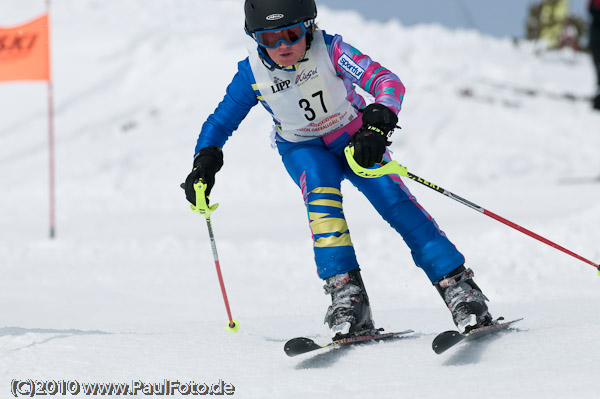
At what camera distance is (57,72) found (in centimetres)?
2233

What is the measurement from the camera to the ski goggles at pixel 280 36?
358 centimetres

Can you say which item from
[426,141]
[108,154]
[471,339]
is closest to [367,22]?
[426,141]

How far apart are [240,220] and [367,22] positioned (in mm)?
16110

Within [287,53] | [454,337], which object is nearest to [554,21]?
[287,53]

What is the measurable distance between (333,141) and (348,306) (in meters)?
0.97

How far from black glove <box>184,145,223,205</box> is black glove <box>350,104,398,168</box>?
0.94 meters

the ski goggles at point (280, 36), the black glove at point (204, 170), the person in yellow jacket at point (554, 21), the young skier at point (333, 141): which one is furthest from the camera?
the person in yellow jacket at point (554, 21)

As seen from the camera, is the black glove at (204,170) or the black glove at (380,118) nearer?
the black glove at (380,118)

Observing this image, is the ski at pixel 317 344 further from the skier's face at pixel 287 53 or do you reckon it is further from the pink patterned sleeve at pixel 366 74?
the skier's face at pixel 287 53

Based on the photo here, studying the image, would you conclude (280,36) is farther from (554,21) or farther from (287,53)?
(554,21)

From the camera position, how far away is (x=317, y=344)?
334 cm

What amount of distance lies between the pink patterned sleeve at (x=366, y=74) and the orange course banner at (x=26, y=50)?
21.6 ft

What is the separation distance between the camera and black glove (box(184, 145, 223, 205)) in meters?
3.84

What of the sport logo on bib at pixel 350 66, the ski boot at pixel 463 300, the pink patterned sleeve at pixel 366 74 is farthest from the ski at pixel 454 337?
the sport logo on bib at pixel 350 66
